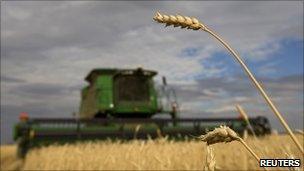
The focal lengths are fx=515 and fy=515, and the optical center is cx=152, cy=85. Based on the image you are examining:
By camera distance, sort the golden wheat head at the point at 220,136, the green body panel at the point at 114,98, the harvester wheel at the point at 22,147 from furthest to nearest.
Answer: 1. the green body panel at the point at 114,98
2. the harvester wheel at the point at 22,147
3. the golden wheat head at the point at 220,136

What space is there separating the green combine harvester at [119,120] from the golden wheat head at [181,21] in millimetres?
12277

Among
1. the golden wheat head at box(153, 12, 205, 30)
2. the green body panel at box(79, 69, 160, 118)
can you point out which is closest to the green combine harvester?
the green body panel at box(79, 69, 160, 118)

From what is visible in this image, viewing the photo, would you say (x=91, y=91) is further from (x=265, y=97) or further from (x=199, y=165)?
(x=265, y=97)

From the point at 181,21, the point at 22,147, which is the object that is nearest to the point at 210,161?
the point at 181,21

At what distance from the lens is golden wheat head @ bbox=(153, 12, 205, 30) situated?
4.07 feet

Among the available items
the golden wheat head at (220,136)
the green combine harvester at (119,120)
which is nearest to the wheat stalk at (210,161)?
the golden wheat head at (220,136)

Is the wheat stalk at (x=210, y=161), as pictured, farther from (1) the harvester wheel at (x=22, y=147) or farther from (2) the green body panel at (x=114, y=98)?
(2) the green body panel at (x=114, y=98)

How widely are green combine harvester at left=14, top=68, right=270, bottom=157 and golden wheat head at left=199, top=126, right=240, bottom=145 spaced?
40.6ft

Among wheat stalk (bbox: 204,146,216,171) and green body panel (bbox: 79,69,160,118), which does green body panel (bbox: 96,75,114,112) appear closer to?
green body panel (bbox: 79,69,160,118)

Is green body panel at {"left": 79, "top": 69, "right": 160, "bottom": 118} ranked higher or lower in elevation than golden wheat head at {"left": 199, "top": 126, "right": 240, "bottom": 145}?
higher

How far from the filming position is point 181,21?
1.25 metres

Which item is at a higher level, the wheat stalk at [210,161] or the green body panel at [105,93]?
the green body panel at [105,93]

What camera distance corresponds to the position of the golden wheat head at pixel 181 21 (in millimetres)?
1239

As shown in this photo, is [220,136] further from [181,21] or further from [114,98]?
[114,98]
